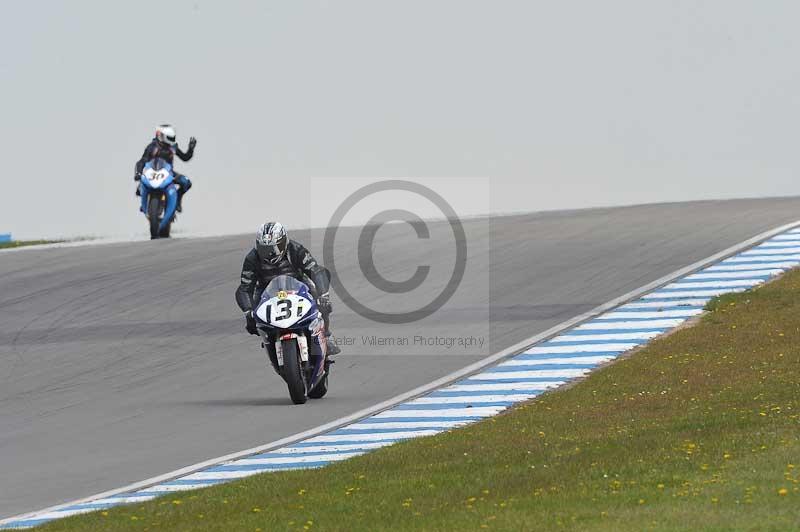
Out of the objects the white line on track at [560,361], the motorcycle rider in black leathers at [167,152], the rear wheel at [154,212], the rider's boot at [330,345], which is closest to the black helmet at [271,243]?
the rider's boot at [330,345]

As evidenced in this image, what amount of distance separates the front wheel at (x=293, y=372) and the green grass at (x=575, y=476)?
113 cm

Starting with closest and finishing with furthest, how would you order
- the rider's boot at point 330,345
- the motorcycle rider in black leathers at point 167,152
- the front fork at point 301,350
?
the front fork at point 301,350 < the rider's boot at point 330,345 < the motorcycle rider in black leathers at point 167,152

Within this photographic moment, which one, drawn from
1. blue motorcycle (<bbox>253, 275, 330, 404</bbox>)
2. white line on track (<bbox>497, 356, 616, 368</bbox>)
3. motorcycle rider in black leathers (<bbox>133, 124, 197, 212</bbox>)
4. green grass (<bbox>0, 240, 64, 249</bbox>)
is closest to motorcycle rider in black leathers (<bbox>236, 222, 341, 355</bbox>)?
Answer: blue motorcycle (<bbox>253, 275, 330, 404</bbox>)

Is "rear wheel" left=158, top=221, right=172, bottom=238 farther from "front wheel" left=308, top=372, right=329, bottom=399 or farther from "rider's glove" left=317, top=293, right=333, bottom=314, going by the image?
"rider's glove" left=317, top=293, right=333, bottom=314

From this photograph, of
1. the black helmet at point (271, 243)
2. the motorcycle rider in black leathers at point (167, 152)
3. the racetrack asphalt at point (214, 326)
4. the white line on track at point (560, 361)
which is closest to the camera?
the racetrack asphalt at point (214, 326)

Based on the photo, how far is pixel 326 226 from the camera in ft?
96.0

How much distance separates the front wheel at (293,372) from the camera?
1437 cm

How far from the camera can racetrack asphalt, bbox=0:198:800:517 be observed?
1362 centimetres

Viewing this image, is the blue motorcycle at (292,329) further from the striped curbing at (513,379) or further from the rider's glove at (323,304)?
the striped curbing at (513,379)

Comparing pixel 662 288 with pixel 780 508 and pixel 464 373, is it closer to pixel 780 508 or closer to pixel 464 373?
pixel 464 373

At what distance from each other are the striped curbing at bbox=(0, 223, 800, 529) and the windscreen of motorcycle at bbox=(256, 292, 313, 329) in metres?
1.14

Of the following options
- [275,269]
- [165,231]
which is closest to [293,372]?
[275,269]

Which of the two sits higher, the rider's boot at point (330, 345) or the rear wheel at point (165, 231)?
the rear wheel at point (165, 231)

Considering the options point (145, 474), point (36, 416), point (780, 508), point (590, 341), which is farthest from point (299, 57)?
point (780, 508)
